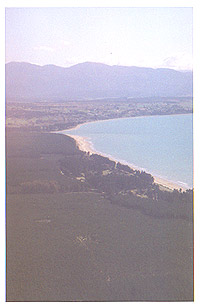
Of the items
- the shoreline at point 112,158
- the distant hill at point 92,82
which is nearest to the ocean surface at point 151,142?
the shoreline at point 112,158

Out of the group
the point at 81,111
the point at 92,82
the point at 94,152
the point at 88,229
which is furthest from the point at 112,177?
the point at 92,82

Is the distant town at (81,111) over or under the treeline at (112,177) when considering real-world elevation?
over

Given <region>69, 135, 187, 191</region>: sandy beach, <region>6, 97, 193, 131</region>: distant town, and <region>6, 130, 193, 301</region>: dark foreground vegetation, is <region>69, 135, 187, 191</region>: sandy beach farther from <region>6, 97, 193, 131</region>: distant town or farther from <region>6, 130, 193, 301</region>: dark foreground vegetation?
<region>6, 97, 193, 131</region>: distant town

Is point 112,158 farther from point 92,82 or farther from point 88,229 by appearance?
point 88,229

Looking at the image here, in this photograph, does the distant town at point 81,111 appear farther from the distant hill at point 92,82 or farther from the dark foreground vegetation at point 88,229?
the dark foreground vegetation at point 88,229

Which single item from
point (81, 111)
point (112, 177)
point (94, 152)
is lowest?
point (112, 177)

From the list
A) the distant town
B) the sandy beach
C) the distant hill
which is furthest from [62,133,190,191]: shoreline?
the distant hill

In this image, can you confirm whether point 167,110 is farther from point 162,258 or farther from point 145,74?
point 162,258
